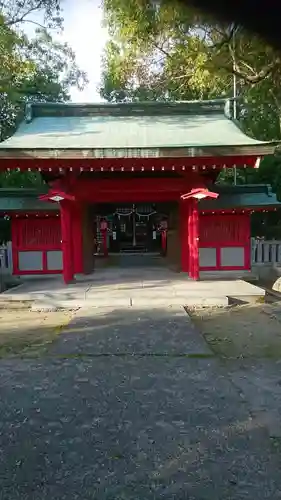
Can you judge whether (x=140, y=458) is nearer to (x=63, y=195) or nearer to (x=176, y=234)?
(x=63, y=195)

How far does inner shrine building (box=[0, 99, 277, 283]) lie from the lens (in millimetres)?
10883

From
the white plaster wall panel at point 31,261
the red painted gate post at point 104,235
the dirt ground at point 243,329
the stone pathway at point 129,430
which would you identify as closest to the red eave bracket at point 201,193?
the dirt ground at point 243,329

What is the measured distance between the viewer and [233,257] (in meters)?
13.5

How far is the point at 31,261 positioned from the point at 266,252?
7900 millimetres

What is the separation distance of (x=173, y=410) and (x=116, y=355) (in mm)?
1922

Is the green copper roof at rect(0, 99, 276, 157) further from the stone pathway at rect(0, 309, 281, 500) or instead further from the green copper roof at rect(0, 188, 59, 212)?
the stone pathway at rect(0, 309, 281, 500)

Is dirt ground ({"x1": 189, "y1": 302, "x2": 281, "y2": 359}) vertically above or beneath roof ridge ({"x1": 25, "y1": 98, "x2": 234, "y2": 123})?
beneath

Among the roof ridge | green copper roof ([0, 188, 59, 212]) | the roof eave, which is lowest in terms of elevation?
green copper roof ([0, 188, 59, 212])

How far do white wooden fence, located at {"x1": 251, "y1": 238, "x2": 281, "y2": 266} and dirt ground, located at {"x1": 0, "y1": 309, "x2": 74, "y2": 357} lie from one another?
26.8 ft

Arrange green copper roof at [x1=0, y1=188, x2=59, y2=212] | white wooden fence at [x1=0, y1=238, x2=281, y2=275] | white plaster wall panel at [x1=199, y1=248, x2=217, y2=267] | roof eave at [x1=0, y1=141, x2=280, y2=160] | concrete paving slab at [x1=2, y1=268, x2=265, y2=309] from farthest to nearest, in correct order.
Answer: white wooden fence at [x1=0, y1=238, x2=281, y2=275] < white plaster wall panel at [x1=199, y1=248, x2=217, y2=267] < green copper roof at [x1=0, y1=188, x2=59, y2=212] < roof eave at [x1=0, y1=141, x2=280, y2=160] < concrete paving slab at [x1=2, y1=268, x2=265, y2=309]

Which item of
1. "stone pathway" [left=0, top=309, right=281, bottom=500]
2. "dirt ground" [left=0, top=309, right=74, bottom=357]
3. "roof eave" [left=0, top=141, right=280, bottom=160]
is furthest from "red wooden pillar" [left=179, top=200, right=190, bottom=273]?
"stone pathway" [left=0, top=309, right=281, bottom=500]

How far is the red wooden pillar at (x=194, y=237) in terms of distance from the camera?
Answer: 11.9m

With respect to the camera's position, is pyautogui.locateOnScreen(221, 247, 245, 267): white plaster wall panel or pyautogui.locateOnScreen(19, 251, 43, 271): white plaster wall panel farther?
pyautogui.locateOnScreen(19, 251, 43, 271): white plaster wall panel

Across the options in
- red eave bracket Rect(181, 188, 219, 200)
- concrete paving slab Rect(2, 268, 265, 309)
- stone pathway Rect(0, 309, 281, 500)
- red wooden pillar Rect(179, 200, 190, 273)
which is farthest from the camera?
red wooden pillar Rect(179, 200, 190, 273)
